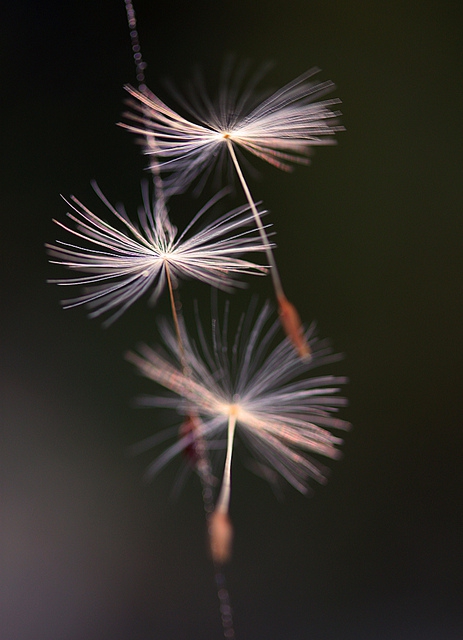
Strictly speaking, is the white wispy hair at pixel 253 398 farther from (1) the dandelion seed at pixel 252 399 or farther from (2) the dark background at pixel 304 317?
(2) the dark background at pixel 304 317

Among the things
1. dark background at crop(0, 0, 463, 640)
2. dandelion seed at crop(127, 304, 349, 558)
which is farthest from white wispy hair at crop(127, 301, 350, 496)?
dark background at crop(0, 0, 463, 640)

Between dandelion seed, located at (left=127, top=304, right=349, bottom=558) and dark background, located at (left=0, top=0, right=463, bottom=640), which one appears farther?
dark background, located at (left=0, top=0, right=463, bottom=640)

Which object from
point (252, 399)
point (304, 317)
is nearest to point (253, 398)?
point (252, 399)

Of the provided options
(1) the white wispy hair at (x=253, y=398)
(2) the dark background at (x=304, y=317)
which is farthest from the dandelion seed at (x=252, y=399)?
→ (2) the dark background at (x=304, y=317)

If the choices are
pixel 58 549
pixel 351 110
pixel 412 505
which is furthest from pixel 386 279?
pixel 58 549

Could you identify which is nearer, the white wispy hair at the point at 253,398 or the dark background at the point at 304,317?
the white wispy hair at the point at 253,398

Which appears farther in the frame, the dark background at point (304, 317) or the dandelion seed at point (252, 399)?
the dark background at point (304, 317)

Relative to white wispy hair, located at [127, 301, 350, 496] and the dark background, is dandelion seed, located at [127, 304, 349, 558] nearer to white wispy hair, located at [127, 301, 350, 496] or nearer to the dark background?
white wispy hair, located at [127, 301, 350, 496]

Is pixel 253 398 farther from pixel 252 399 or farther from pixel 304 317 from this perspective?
pixel 304 317
